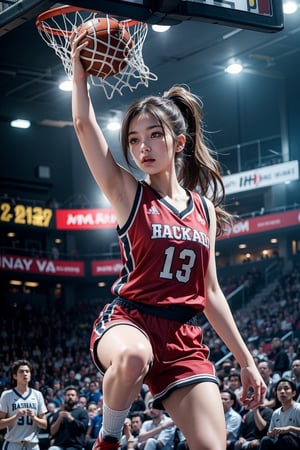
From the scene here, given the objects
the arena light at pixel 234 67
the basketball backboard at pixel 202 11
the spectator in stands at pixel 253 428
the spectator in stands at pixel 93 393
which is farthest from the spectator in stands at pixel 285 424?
the arena light at pixel 234 67

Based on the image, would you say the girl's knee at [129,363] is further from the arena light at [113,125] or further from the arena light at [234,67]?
the arena light at [113,125]

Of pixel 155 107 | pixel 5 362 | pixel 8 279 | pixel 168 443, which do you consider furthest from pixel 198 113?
pixel 8 279

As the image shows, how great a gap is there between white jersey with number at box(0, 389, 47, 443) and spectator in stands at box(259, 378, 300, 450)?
2.86 m

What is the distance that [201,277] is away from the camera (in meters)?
4.24

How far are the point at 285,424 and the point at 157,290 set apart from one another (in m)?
7.02

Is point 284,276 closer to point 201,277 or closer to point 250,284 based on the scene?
point 250,284

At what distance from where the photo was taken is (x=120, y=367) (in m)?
3.67

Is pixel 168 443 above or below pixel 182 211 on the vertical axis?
below

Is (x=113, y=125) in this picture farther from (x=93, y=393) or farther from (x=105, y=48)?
(x=105, y=48)

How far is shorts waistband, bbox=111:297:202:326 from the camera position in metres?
4.04

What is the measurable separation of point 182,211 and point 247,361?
33.4 inches

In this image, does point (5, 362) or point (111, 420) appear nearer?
point (111, 420)

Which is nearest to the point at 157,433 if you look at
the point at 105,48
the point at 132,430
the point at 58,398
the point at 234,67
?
the point at 132,430

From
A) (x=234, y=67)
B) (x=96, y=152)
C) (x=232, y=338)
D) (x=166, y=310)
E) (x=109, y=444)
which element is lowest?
(x=109, y=444)
